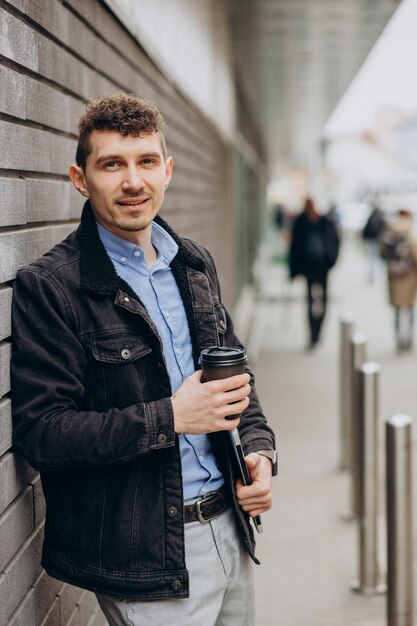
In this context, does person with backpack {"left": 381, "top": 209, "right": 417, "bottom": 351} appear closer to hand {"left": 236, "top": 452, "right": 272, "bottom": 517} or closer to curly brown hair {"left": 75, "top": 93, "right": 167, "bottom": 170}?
hand {"left": 236, "top": 452, "right": 272, "bottom": 517}

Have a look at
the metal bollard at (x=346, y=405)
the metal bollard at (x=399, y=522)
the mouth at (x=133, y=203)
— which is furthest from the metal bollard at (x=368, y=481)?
the mouth at (x=133, y=203)

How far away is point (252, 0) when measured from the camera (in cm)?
1266

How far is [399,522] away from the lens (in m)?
3.87

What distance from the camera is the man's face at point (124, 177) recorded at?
225cm

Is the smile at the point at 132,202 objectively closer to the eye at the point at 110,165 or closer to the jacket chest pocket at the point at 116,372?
the eye at the point at 110,165

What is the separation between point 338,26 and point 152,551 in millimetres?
13481

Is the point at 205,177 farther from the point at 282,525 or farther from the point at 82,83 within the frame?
the point at 82,83

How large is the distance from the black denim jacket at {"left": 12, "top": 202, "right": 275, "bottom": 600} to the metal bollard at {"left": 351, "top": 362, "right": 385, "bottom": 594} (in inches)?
108

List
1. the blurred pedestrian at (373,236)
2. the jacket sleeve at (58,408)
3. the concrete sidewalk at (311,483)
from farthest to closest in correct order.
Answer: the blurred pedestrian at (373,236)
the concrete sidewalk at (311,483)
the jacket sleeve at (58,408)

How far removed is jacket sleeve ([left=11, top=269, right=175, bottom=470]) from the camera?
210 cm

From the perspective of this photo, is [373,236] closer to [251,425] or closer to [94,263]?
[251,425]

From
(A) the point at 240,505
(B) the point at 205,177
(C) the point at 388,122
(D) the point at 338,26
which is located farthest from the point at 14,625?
(C) the point at 388,122

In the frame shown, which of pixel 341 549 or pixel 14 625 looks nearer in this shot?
pixel 14 625

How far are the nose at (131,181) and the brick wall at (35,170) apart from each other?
0.30 meters
